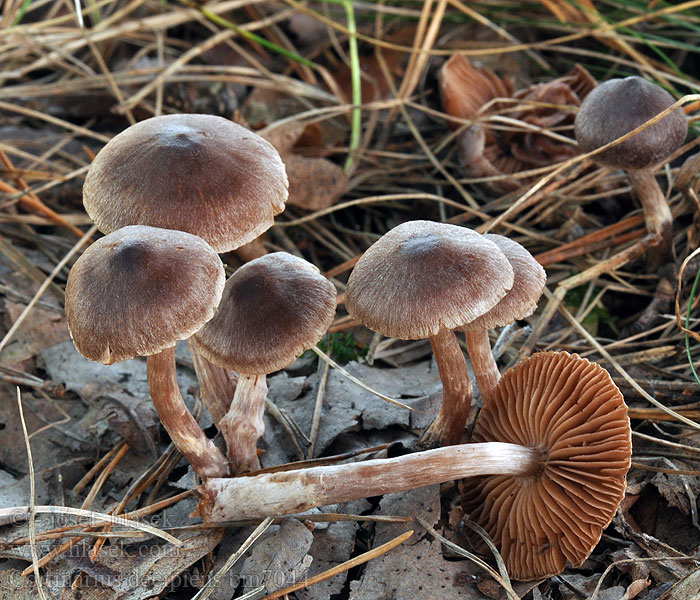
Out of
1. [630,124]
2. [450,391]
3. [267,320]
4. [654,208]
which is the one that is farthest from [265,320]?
[654,208]

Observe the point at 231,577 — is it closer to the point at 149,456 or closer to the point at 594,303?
the point at 149,456

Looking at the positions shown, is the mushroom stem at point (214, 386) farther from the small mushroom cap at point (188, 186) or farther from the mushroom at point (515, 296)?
the mushroom at point (515, 296)

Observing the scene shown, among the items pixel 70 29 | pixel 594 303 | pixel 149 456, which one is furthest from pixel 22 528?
pixel 70 29

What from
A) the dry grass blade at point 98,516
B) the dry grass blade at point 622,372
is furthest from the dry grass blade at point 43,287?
the dry grass blade at point 622,372

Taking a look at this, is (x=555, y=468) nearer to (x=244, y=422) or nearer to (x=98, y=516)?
(x=244, y=422)

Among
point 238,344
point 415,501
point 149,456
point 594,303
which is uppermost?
point 238,344

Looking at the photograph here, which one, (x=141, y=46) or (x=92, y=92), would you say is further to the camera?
(x=141, y=46)
